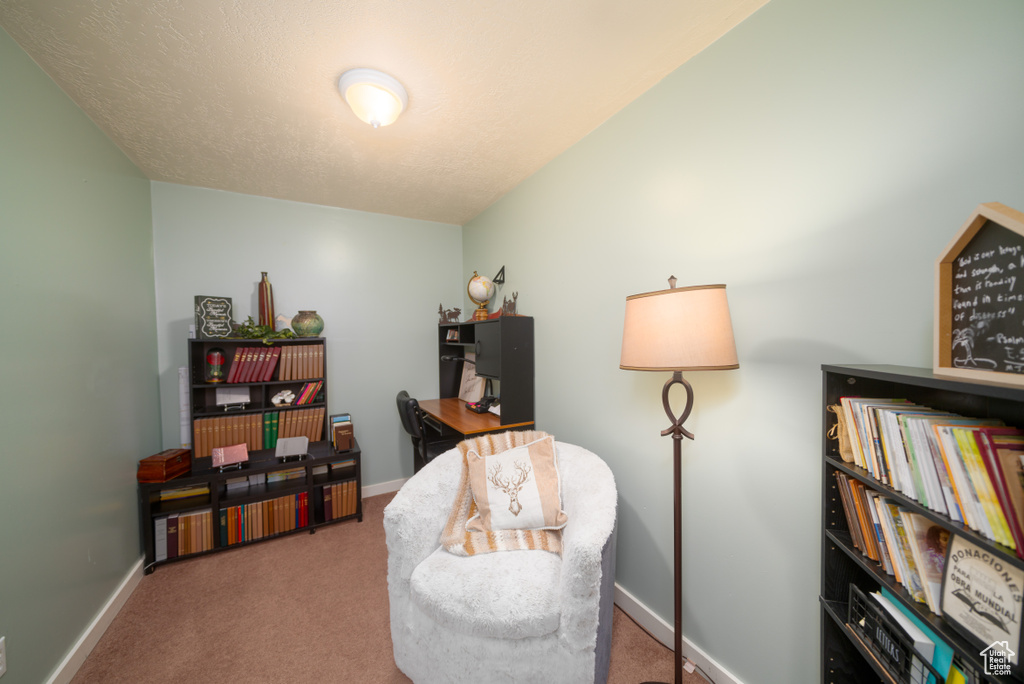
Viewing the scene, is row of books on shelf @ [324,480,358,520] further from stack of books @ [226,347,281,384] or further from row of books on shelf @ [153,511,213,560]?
stack of books @ [226,347,281,384]

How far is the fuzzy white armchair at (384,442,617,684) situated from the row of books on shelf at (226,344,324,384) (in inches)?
72.2

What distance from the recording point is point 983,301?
717 mm

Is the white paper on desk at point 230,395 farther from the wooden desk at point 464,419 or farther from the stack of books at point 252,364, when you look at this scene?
the wooden desk at point 464,419

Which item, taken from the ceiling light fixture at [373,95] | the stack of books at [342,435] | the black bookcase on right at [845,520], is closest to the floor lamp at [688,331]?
the black bookcase on right at [845,520]

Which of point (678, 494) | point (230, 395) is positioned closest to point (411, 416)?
point (230, 395)

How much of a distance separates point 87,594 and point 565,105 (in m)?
3.42

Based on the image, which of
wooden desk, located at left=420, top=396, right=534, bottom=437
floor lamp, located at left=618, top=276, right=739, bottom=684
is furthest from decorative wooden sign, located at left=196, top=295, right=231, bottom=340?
floor lamp, located at left=618, top=276, right=739, bottom=684

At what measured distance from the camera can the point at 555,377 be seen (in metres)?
2.43

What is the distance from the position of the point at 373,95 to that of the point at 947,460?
7.45ft

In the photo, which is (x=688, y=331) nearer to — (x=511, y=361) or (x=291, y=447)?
(x=511, y=361)

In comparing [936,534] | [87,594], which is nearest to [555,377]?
[936,534]

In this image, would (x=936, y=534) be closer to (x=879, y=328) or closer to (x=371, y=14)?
(x=879, y=328)

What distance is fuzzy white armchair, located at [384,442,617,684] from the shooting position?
123 centimetres
